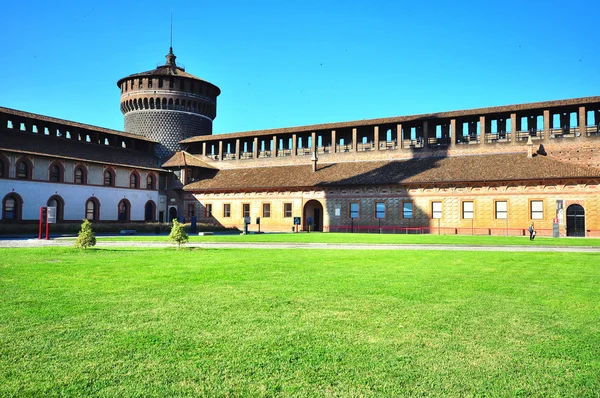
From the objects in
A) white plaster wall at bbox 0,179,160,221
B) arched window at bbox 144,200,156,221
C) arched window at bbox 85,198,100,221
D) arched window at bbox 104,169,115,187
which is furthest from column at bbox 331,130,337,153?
arched window at bbox 85,198,100,221

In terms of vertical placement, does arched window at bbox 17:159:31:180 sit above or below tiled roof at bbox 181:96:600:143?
below

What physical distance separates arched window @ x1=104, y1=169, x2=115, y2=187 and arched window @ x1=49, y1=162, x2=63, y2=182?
477cm

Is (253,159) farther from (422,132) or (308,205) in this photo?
(422,132)

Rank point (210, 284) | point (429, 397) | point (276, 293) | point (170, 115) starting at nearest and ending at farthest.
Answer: point (429, 397)
point (276, 293)
point (210, 284)
point (170, 115)

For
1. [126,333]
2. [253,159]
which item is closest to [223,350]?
[126,333]

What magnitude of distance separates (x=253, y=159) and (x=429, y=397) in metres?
49.9

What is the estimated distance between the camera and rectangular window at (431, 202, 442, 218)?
39875 mm

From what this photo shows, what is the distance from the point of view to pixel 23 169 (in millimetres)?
41812

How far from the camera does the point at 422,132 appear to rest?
45469 millimetres

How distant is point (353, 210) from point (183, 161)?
20.9 metres

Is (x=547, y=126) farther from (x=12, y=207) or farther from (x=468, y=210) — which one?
(x=12, y=207)

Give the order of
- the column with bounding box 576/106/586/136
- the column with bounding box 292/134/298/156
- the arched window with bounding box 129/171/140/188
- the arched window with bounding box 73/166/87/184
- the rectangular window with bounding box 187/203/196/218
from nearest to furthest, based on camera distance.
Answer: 1. the column with bounding box 576/106/586/136
2. the arched window with bounding box 73/166/87/184
3. the column with bounding box 292/134/298/156
4. the arched window with bounding box 129/171/140/188
5. the rectangular window with bounding box 187/203/196/218

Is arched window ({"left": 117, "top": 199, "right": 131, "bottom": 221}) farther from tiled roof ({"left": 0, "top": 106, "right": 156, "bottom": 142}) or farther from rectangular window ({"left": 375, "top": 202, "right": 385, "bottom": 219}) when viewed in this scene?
rectangular window ({"left": 375, "top": 202, "right": 385, "bottom": 219})

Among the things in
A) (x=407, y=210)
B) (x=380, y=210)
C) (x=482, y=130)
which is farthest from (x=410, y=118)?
(x=380, y=210)
